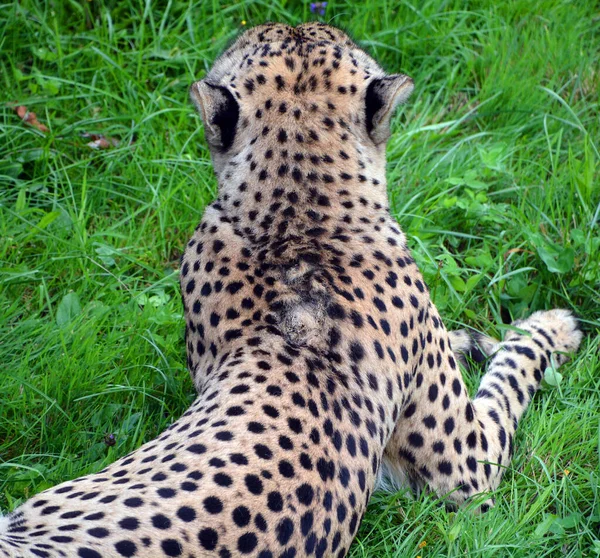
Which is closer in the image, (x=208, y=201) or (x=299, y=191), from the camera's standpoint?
(x=299, y=191)

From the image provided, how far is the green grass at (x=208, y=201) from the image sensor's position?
3588 mm

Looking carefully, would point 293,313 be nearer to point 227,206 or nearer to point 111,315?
point 227,206

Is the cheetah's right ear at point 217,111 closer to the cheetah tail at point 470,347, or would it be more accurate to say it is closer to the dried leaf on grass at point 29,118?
the cheetah tail at point 470,347

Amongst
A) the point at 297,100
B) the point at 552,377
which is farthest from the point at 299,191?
the point at 552,377

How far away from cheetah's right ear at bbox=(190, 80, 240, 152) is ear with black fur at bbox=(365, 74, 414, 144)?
48 centimetres

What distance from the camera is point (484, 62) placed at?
5.35 m

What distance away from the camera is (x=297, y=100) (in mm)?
3238

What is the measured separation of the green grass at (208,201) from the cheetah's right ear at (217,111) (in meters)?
1.01

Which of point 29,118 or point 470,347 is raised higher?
point 29,118

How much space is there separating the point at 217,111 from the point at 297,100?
29 centimetres

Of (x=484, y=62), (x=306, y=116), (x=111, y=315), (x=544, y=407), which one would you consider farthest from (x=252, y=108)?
(x=484, y=62)

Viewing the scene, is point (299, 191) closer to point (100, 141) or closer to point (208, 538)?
point (208, 538)

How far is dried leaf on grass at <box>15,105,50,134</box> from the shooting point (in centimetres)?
486


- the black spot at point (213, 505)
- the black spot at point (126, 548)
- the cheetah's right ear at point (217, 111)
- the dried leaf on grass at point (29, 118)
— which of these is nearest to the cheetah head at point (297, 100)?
the cheetah's right ear at point (217, 111)
